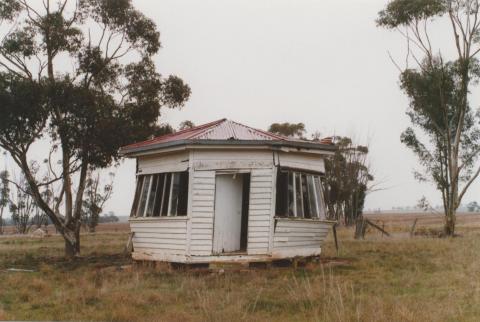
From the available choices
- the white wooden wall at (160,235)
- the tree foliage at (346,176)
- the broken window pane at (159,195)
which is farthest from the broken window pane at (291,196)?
the tree foliage at (346,176)

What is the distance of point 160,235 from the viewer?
1476 cm

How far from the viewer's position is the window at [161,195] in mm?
14445

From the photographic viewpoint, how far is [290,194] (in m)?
14.6

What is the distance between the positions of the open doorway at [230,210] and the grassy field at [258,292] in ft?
3.89

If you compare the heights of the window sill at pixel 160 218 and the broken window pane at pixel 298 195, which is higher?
the broken window pane at pixel 298 195

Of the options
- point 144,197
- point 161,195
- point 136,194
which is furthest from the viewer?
point 136,194

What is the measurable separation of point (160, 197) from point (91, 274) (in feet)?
9.23

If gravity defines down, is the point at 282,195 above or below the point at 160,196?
above

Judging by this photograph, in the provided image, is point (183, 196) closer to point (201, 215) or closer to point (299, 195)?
point (201, 215)

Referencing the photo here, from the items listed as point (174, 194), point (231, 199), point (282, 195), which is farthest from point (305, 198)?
point (174, 194)

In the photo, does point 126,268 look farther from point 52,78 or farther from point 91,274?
point 52,78

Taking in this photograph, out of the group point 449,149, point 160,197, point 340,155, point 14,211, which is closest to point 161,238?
point 160,197

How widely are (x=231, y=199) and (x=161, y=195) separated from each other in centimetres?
204

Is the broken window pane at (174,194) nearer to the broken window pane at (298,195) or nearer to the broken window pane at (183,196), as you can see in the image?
the broken window pane at (183,196)
